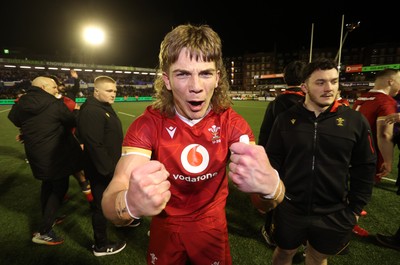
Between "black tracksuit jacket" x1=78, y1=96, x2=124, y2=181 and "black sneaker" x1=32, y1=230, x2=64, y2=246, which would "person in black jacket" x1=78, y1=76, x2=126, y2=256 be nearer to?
"black tracksuit jacket" x1=78, y1=96, x2=124, y2=181

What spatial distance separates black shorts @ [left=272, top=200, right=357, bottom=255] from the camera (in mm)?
2377

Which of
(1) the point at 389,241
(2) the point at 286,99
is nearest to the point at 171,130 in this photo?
(2) the point at 286,99

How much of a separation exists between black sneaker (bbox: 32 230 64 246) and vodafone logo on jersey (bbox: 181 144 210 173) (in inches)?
126

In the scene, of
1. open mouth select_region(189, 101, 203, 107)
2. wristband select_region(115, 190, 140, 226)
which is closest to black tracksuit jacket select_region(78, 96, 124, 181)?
open mouth select_region(189, 101, 203, 107)

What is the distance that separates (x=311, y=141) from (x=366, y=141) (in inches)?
21.3

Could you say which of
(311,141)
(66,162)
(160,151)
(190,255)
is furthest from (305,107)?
(66,162)

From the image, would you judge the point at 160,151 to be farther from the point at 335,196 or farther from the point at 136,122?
the point at 335,196

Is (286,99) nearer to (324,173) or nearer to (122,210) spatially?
(324,173)

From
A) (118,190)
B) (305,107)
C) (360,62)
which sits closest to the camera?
(118,190)

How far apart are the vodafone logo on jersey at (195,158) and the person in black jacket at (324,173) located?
1.16 meters

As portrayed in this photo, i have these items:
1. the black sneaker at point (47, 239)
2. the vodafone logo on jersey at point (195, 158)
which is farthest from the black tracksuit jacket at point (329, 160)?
the black sneaker at point (47, 239)

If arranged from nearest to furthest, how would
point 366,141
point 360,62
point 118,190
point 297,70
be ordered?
point 118,190 → point 366,141 → point 297,70 → point 360,62

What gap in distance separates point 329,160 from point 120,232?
353cm

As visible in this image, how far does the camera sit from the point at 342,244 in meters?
2.41
